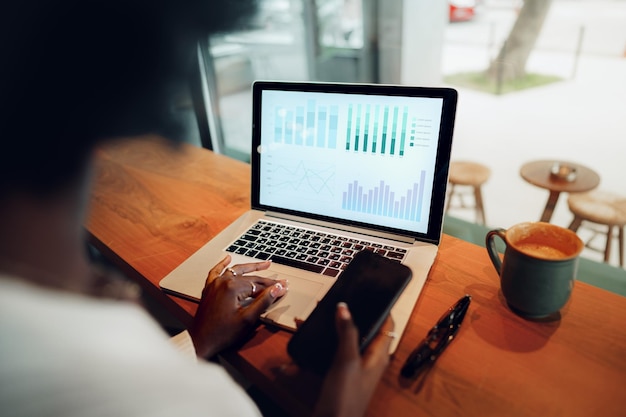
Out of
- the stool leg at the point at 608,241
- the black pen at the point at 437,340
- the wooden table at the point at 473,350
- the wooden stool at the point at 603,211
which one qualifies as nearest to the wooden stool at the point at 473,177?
the wooden stool at the point at 603,211

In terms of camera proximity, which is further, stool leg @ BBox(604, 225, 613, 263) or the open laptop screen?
stool leg @ BBox(604, 225, 613, 263)

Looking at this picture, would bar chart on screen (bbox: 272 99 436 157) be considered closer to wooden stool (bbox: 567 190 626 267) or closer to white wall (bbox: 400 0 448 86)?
wooden stool (bbox: 567 190 626 267)

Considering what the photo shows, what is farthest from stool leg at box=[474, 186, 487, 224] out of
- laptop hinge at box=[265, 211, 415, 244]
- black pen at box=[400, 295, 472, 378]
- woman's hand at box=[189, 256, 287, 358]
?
woman's hand at box=[189, 256, 287, 358]

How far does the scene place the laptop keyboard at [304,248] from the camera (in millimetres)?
789

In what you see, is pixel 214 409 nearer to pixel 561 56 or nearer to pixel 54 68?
pixel 54 68

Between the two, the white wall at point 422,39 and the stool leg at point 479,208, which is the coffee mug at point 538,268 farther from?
the white wall at point 422,39

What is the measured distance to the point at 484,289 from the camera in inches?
29.4

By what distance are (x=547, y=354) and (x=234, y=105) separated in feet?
8.22

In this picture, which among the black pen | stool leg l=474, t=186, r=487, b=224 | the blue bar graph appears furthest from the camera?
stool leg l=474, t=186, r=487, b=224

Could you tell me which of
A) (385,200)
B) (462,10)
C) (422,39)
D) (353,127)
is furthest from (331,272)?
(462,10)

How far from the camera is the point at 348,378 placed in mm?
485

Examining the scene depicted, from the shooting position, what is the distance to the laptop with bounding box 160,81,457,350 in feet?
2.49

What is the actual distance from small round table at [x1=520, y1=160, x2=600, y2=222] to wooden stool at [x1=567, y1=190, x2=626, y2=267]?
0.06 meters

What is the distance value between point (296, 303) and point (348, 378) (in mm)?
227
